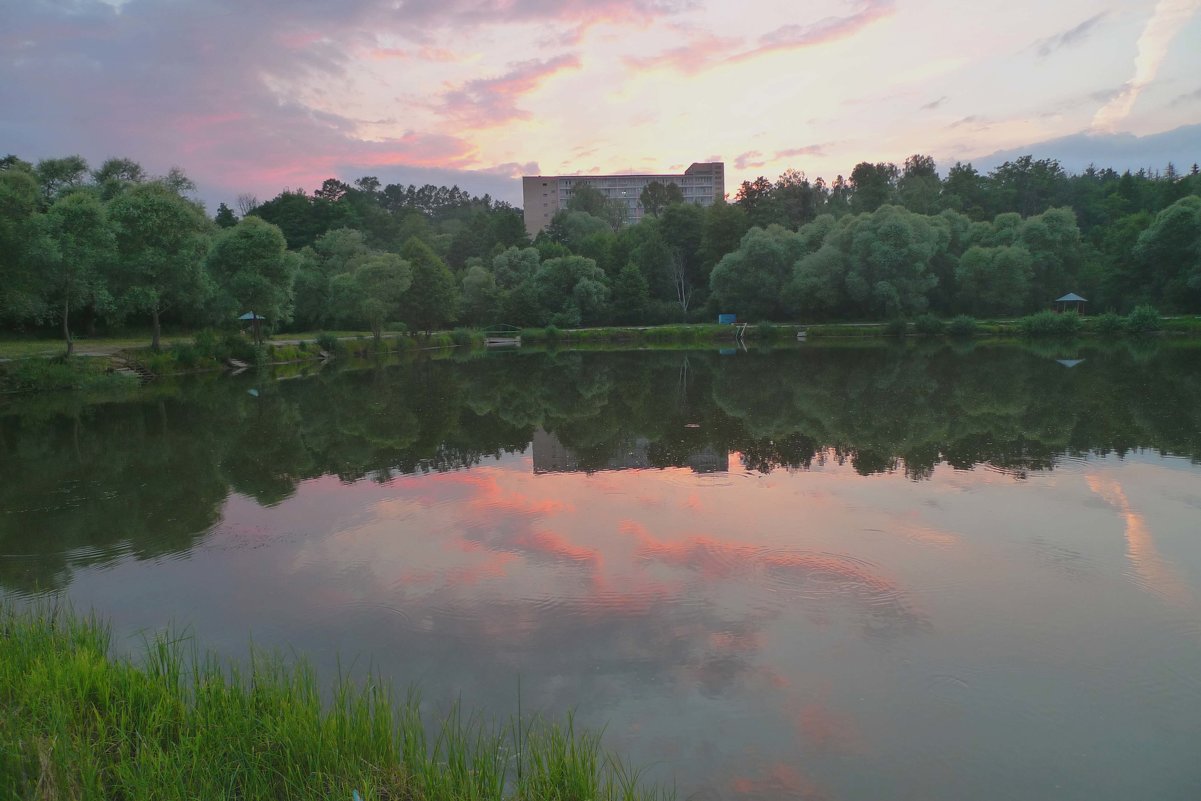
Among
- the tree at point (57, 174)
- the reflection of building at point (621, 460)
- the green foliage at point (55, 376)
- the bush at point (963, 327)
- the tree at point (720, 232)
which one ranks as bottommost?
the reflection of building at point (621, 460)

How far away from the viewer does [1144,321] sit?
46.7 metres

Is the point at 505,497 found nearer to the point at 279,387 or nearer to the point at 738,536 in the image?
the point at 738,536

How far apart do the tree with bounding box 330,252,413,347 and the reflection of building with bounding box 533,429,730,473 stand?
3656 cm

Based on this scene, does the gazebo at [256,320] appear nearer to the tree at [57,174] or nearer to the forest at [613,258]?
the forest at [613,258]

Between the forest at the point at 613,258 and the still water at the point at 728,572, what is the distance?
667 inches

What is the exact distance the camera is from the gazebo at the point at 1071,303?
54.2 meters

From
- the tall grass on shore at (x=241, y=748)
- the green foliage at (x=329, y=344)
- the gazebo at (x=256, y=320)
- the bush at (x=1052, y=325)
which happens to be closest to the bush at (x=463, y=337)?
the green foliage at (x=329, y=344)

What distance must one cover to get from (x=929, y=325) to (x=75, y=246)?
4799 centimetres

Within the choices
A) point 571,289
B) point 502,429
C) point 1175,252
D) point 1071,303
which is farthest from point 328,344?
point 1175,252

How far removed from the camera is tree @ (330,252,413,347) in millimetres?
48938

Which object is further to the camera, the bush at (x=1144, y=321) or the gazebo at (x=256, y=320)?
the bush at (x=1144, y=321)

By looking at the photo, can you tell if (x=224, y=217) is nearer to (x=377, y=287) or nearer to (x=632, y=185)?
(x=377, y=287)

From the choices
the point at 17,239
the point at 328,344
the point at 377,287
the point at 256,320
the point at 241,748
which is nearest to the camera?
the point at 241,748

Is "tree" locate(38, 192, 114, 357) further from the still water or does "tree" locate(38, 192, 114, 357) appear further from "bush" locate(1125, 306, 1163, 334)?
"bush" locate(1125, 306, 1163, 334)
